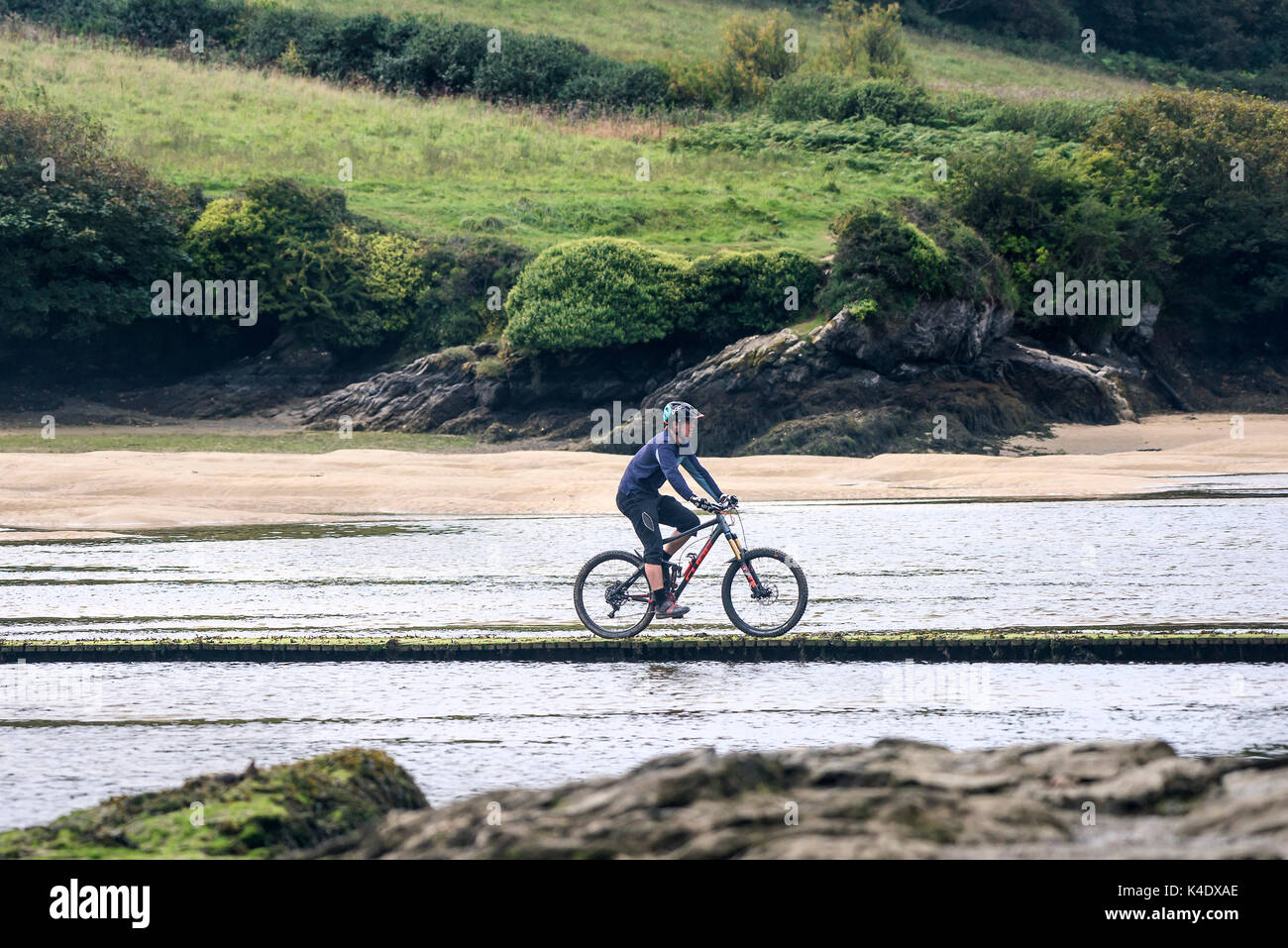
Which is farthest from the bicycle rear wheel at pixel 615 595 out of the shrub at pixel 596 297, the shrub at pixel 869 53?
the shrub at pixel 869 53

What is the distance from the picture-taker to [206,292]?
40219 mm

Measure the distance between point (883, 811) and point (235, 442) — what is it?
3227 cm

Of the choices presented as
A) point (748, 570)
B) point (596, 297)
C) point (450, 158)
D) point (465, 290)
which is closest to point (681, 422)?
point (748, 570)

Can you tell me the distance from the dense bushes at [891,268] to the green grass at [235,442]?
1038cm

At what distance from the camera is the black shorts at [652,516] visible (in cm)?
1217

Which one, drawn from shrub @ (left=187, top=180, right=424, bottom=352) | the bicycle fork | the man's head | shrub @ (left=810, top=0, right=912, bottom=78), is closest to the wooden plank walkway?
the bicycle fork

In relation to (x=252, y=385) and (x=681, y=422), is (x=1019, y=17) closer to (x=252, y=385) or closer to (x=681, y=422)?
(x=252, y=385)

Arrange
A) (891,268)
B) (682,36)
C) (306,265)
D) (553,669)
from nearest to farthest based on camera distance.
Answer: (553,669)
(891,268)
(306,265)
(682,36)

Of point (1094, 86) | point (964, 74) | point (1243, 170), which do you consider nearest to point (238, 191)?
point (1243, 170)

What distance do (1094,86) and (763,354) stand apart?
4891 centimetres

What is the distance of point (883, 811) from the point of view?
4.92 m

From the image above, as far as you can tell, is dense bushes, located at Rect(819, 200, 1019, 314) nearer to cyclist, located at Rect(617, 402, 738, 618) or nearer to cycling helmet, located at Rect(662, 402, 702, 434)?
cyclist, located at Rect(617, 402, 738, 618)

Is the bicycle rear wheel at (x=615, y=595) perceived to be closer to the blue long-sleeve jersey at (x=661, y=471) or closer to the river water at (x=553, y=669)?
the river water at (x=553, y=669)

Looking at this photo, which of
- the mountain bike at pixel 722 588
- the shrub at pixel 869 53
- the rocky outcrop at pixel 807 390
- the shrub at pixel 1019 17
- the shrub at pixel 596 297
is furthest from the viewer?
the shrub at pixel 1019 17
